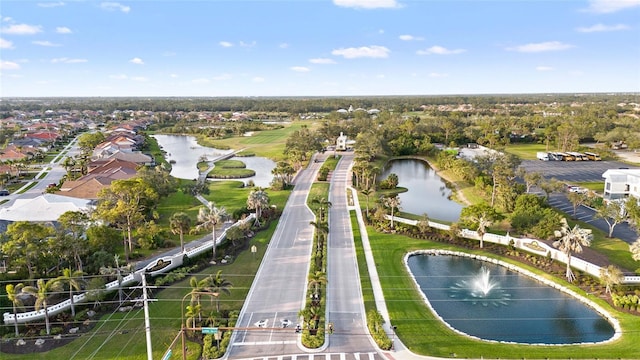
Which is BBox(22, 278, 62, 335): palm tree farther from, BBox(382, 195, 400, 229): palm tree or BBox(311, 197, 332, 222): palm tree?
BBox(382, 195, 400, 229): palm tree

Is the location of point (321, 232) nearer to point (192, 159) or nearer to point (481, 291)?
point (481, 291)

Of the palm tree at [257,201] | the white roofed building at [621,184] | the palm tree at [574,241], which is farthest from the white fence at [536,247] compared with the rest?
the white roofed building at [621,184]

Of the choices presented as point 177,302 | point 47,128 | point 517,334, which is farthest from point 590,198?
point 47,128

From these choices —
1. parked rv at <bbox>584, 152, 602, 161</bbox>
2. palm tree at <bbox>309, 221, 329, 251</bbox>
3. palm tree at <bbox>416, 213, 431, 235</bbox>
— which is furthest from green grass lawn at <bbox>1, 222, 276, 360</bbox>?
parked rv at <bbox>584, 152, 602, 161</bbox>

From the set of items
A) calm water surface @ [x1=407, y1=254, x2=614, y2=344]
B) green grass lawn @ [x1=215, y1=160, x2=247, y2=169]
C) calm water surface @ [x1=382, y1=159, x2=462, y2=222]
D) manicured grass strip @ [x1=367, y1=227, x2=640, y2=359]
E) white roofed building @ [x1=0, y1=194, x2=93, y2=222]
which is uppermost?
white roofed building @ [x1=0, y1=194, x2=93, y2=222]

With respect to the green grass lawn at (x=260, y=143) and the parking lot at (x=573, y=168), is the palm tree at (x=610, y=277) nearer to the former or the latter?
the parking lot at (x=573, y=168)

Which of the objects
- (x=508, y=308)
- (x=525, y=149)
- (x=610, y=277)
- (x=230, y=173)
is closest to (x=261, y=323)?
(x=508, y=308)
